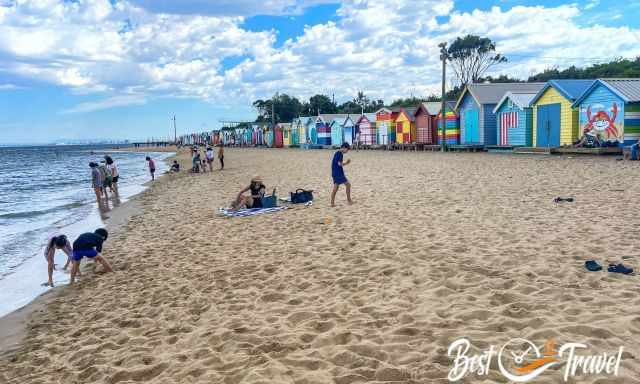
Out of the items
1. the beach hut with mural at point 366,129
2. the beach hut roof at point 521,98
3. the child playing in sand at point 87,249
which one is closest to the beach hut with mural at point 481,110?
the beach hut roof at point 521,98

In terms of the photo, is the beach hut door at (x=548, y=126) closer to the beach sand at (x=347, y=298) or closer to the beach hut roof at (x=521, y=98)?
the beach hut roof at (x=521, y=98)

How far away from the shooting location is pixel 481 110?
30.2 m

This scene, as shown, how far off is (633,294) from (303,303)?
10.9 ft

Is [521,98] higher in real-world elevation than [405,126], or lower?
higher

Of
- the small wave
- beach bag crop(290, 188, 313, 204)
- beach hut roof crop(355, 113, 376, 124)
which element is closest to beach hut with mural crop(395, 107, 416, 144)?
beach hut roof crop(355, 113, 376, 124)

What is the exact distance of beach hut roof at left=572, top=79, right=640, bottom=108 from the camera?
19.0m

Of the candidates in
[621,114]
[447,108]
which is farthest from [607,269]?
[447,108]

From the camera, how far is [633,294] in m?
4.44

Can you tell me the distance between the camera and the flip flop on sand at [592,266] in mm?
5211

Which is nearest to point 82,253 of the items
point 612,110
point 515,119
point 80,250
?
point 80,250

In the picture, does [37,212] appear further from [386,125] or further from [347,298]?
[386,125]

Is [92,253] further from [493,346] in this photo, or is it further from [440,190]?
[440,190]

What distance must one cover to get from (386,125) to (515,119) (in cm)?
1684

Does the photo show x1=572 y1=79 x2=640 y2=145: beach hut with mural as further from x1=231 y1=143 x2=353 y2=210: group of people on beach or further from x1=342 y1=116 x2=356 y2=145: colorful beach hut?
x1=342 y1=116 x2=356 y2=145: colorful beach hut
